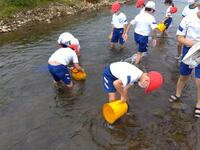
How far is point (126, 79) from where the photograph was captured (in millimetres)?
4965

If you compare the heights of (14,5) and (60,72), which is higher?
(14,5)

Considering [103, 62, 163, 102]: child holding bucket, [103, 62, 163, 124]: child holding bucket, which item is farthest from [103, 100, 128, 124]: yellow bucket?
[103, 62, 163, 102]: child holding bucket

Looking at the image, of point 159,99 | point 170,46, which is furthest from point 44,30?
point 159,99

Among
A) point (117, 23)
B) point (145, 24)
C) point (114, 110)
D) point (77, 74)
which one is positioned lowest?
point (77, 74)

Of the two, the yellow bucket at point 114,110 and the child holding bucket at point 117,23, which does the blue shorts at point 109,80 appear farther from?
the child holding bucket at point 117,23

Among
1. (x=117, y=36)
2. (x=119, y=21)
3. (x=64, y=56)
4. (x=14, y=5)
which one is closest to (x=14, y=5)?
(x=14, y=5)

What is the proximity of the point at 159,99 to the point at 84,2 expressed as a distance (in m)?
12.3

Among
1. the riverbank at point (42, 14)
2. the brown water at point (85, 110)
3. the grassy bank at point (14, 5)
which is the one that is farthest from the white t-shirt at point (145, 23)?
the grassy bank at point (14, 5)

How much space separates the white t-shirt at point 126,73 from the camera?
4.98 metres

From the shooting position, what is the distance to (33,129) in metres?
5.50

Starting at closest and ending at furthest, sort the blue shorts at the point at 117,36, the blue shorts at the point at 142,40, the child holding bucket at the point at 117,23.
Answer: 1. the blue shorts at the point at 142,40
2. the child holding bucket at the point at 117,23
3. the blue shorts at the point at 117,36

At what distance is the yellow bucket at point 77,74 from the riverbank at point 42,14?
576 cm

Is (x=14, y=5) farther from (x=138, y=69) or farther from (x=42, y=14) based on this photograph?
(x=138, y=69)

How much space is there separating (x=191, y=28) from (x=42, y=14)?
1008cm
